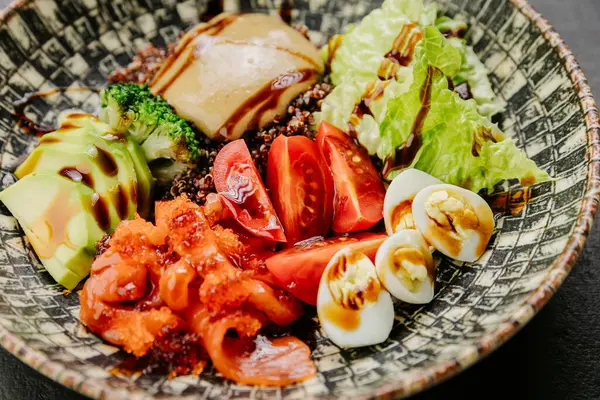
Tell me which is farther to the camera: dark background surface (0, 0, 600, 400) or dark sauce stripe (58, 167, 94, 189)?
dark sauce stripe (58, 167, 94, 189)

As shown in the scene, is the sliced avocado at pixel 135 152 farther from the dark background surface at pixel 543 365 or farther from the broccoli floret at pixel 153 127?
the dark background surface at pixel 543 365

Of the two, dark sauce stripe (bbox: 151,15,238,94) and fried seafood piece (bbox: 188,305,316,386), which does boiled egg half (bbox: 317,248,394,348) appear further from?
dark sauce stripe (bbox: 151,15,238,94)

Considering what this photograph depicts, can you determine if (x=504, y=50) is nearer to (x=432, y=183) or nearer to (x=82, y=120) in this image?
(x=432, y=183)

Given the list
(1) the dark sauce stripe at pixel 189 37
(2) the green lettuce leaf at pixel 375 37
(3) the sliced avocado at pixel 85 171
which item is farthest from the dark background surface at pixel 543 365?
(1) the dark sauce stripe at pixel 189 37

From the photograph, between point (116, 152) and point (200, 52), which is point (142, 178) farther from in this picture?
point (200, 52)

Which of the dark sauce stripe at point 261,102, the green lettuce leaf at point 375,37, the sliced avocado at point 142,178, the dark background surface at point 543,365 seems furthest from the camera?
the green lettuce leaf at point 375,37

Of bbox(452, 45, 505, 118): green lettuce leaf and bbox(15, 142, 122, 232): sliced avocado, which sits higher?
bbox(452, 45, 505, 118): green lettuce leaf

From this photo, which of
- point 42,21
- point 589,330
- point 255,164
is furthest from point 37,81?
point 589,330

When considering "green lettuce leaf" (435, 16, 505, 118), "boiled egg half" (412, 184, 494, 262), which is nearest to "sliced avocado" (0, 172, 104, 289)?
"boiled egg half" (412, 184, 494, 262)

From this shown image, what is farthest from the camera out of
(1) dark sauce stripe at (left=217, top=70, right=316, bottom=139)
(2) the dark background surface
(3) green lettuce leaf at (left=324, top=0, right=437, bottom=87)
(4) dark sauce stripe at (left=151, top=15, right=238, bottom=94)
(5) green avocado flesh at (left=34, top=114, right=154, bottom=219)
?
(4) dark sauce stripe at (left=151, top=15, right=238, bottom=94)
